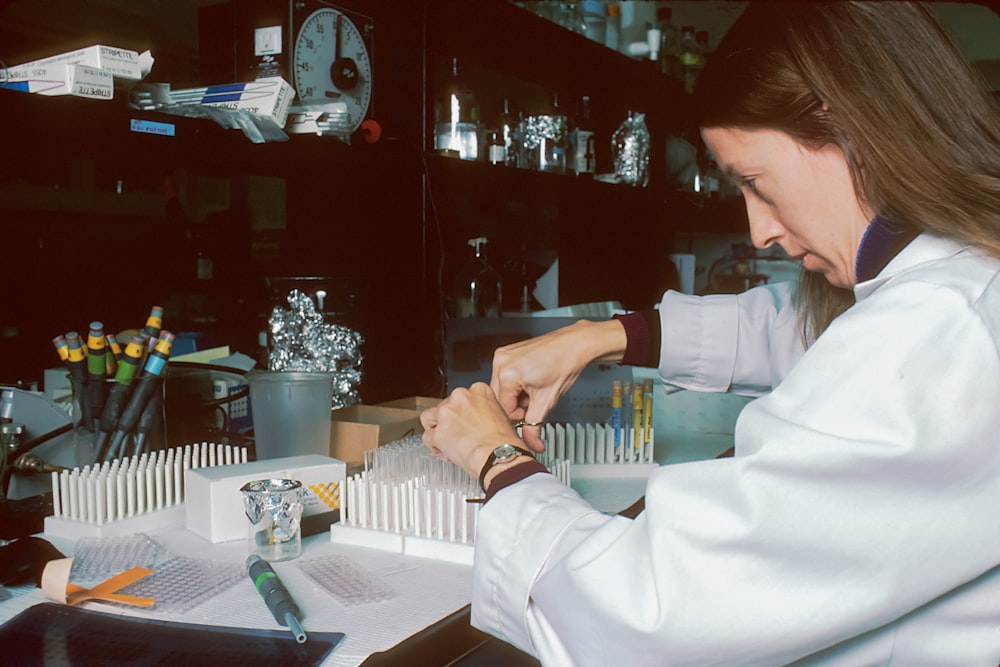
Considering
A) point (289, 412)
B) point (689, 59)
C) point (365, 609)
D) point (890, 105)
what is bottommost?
point (365, 609)

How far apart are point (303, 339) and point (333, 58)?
551 millimetres

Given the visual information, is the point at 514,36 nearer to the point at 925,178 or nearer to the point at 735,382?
the point at 735,382

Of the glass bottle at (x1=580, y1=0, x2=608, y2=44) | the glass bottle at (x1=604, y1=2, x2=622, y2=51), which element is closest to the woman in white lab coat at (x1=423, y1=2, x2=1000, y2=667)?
the glass bottle at (x1=580, y1=0, x2=608, y2=44)

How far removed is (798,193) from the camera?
2.83 ft

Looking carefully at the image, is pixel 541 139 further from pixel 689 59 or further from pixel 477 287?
pixel 689 59

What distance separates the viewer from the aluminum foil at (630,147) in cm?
265

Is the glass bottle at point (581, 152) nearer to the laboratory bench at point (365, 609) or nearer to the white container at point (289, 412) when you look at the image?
the white container at point (289, 412)

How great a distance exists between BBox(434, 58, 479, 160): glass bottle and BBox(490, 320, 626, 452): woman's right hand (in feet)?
2.38

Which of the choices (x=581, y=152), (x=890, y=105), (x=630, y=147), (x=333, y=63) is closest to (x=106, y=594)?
(x=890, y=105)

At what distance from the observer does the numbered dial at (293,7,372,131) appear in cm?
158

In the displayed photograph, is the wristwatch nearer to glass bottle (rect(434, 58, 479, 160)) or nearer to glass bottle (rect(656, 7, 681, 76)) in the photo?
glass bottle (rect(434, 58, 479, 160))

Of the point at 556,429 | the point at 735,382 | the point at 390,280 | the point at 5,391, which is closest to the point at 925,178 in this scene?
the point at 735,382

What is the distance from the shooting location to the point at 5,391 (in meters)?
1.39

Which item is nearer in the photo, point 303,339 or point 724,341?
point 724,341
